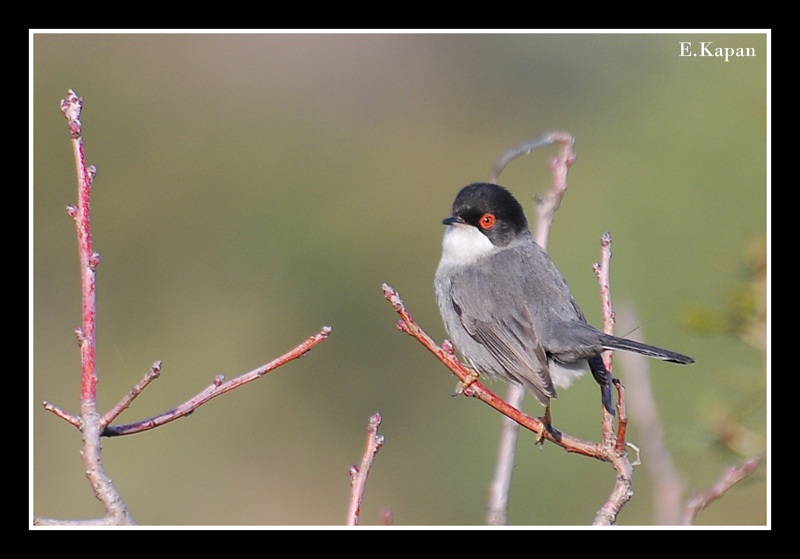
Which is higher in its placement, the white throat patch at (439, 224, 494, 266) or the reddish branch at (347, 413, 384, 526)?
the white throat patch at (439, 224, 494, 266)

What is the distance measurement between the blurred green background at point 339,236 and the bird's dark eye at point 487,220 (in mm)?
1773

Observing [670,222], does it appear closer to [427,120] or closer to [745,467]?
[427,120]

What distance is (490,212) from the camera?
17.3 feet

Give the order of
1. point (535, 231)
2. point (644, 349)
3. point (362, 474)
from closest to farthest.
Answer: point (362, 474) < point (644, 349) < point (535, 231)

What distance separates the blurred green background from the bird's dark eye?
1.77 m

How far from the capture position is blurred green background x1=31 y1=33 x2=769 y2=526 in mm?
6914

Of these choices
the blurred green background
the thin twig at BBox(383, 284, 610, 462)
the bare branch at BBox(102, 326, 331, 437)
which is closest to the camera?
the bare branch at BBox(102, 326, 331, 437)

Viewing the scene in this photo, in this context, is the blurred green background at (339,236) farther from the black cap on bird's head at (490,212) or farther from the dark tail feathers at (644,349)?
the dark tail feathers at (644,349)

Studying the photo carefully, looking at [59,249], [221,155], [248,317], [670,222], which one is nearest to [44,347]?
[59,249]

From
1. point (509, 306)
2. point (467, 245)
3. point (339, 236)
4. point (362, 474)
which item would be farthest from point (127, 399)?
point (339, 236)

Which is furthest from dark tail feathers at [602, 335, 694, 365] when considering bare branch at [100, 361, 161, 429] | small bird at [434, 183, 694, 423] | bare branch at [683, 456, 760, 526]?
bare branch at [100, 361, 161, 429]

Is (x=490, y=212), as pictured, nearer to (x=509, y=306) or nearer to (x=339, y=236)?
(x=509, y=306)

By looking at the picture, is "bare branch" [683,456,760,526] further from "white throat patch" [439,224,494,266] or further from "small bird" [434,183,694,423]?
"white throat patch" [439,224,494,266]

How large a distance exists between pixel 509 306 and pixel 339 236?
Answer: 4.97 metres
